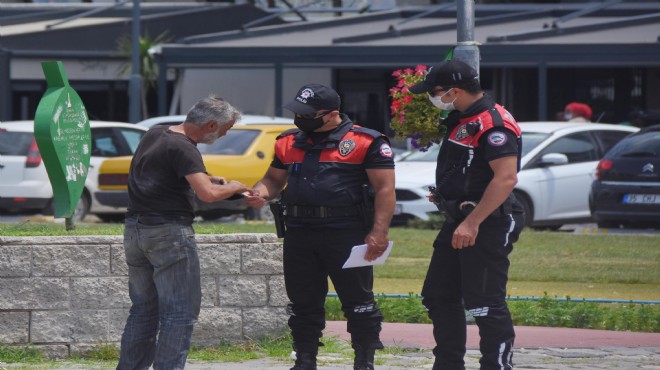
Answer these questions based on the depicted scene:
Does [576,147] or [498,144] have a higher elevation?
[498,144]

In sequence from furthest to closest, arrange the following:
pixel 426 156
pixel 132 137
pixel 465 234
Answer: pixel 132 137 → pixel 426 156 → pixel 465 234

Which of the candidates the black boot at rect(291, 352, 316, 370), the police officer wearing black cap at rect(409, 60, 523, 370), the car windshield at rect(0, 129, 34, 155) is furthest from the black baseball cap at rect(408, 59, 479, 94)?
the car windshield at rect(0, 129, 34, 155)

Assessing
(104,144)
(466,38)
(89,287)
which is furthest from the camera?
(104,144)

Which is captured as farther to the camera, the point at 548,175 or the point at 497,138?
the point at 548,175

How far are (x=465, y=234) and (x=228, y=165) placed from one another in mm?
10685

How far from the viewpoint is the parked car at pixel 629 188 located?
52.3 feet

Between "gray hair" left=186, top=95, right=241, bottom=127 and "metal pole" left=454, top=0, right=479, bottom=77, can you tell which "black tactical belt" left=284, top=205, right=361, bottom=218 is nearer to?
"gray hair" left=186, top=95, right=241, bottom=127

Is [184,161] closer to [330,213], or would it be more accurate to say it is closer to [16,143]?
[330,213]

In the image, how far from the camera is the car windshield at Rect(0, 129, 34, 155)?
17641 millimetres

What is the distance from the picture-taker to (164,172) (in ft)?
21.8

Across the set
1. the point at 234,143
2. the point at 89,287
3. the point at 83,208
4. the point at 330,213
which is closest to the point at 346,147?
the point at 330,213

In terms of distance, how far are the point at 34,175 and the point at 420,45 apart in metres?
9.85

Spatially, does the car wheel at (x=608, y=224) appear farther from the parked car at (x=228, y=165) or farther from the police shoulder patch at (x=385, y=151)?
the police shoulder patch at (x=385, y=151)

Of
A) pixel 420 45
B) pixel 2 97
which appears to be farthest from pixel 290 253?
pixel 2 97
